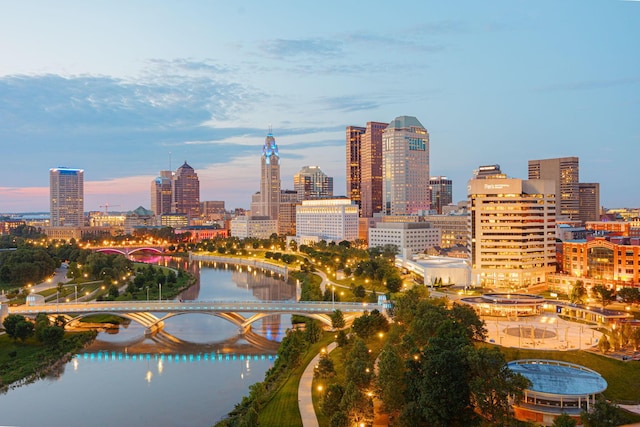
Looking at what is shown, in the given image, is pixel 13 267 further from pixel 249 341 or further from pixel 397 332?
pixel 397 332

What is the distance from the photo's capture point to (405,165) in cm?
8606

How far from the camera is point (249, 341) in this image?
27.9m

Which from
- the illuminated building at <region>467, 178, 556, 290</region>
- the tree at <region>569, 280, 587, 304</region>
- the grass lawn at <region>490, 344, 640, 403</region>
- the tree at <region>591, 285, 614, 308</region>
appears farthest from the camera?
the illuminated building at <region>467, 178, 556, 290</region>

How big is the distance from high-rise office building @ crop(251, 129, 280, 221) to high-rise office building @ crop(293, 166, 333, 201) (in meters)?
15.8

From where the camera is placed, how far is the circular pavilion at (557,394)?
15.6 m

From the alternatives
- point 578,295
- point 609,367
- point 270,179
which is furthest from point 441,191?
point 609,367

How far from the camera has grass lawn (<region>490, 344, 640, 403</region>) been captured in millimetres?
17219

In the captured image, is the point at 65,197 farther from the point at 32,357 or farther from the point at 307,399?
the point at 307,399

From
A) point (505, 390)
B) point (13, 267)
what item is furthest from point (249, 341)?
point (13, 267)

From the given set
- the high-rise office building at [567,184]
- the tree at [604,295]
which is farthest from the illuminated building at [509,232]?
the high-rise office building at [567,184]

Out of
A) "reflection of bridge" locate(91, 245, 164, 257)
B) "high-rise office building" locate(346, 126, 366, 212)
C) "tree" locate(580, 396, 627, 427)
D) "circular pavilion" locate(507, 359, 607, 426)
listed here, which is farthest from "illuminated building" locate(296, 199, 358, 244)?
"tree" locate(580, 396, 627, 427)

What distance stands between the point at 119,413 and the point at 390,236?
155 feet

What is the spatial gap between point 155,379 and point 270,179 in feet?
271

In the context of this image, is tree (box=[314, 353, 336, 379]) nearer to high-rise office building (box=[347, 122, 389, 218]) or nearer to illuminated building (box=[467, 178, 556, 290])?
illuminated building (box=[467, 178, 556, 290])
